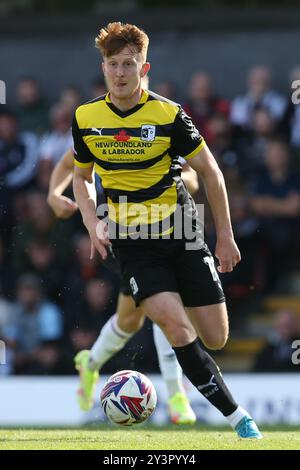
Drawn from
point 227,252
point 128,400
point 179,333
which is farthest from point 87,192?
point 128,400

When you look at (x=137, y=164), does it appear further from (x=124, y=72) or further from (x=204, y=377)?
(x=204, y=377)

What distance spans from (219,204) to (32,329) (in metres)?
6.82

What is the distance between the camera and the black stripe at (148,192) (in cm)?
772

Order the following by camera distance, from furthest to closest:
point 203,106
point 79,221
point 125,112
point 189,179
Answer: point 79,221
point 203,106
point 189,179
point 125,112

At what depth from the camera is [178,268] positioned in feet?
25.4

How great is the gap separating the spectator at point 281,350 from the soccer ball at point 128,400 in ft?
17.0

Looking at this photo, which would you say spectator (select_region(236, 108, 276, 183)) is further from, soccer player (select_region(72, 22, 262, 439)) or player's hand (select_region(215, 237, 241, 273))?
player's hand (select_region(215, 237, 241, 273))

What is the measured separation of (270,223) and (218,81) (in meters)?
2.74

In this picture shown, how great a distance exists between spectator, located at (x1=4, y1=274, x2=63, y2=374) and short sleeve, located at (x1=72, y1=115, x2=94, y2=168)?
6.05 metres

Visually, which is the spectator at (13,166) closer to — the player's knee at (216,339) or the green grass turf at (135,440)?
the green grass turf at (135,440)

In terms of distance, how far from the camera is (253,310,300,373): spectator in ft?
42.7
